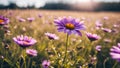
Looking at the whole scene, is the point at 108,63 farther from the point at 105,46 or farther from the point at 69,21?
the point at 69,21

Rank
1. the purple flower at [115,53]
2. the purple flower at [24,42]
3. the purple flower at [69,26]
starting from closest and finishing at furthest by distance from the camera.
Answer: the purple flower at [115,53] → the purple flower at [24,42] → the purple flower at [69,26]

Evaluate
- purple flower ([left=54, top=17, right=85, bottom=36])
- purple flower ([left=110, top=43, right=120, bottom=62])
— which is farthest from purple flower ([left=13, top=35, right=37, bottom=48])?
purple flower ([left=110, top=43, right=120, bottom=62])

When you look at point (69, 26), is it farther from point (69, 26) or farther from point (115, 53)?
point (115, 53)

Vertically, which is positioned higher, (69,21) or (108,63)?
(69,21)

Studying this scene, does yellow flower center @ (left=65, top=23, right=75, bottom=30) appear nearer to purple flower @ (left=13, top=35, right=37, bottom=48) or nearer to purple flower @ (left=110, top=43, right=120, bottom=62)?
purple flower @ (left=13, top=35, right=37, bottom=48)

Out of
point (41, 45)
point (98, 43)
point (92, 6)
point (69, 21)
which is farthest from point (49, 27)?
point (92, 6)

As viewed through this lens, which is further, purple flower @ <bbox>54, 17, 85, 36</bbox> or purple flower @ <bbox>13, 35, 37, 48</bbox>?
purple flower @ <bbox>54, 17, 85, 36</bbox>

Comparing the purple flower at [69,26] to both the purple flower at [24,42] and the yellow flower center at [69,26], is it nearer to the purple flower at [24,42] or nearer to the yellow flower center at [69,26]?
the yellow flower center at [69,26]

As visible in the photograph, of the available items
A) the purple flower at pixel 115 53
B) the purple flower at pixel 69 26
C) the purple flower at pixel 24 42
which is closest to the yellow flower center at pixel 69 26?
the purple flower at pixel 69 26
